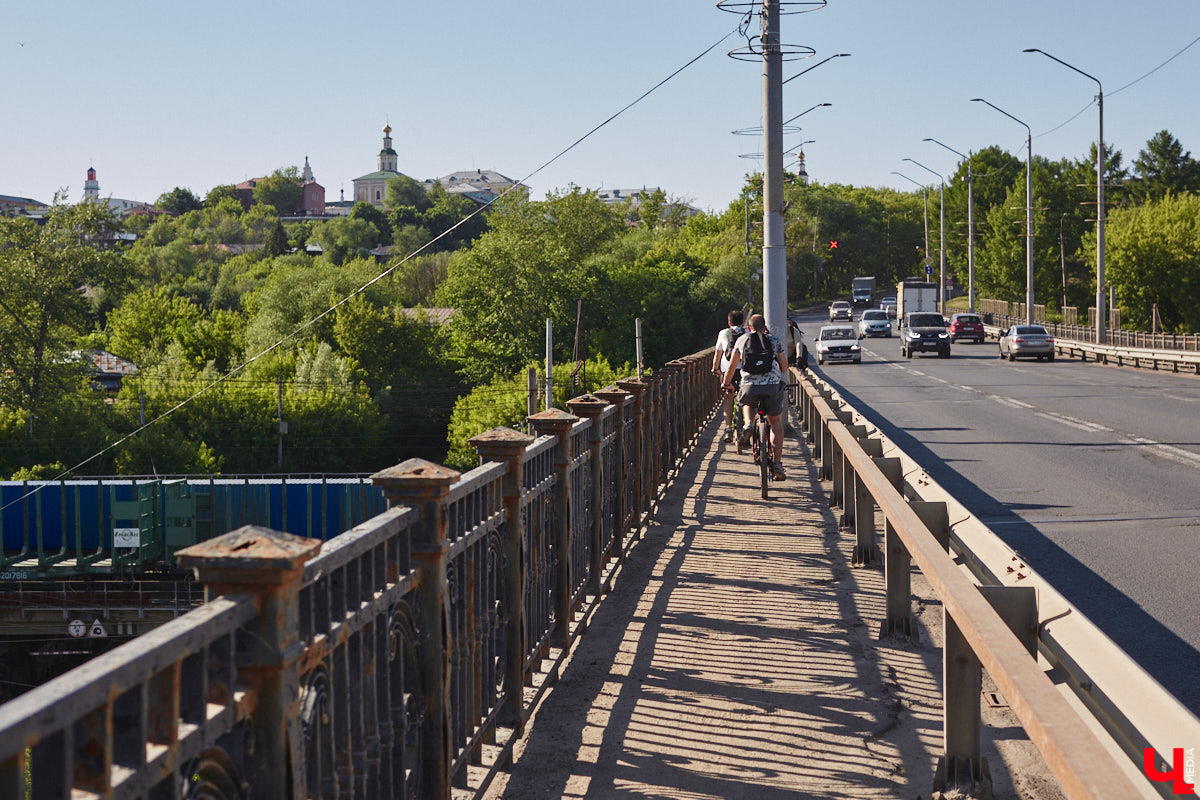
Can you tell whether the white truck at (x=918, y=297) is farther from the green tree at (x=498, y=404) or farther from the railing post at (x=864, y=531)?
the railing post at (x=864, y=531)

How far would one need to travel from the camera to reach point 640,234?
11506 centimetres

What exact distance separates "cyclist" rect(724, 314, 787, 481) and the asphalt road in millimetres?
1913

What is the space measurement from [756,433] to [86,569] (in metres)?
38.8

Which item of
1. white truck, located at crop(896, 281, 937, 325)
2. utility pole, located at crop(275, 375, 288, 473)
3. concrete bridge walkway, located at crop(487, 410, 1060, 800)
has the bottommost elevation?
utility pole, located at crop(275, 375, 288, 473)

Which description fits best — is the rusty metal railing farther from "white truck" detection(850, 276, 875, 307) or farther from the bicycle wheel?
"white truck" detection(850, 276, 875, 307)

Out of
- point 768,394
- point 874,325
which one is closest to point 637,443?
point 768,394

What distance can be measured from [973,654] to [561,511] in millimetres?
2583

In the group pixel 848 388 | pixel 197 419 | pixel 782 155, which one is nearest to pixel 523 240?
pixel 197 419

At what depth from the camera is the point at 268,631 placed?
2.54m

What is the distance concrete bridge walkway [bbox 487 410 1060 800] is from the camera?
4.71m

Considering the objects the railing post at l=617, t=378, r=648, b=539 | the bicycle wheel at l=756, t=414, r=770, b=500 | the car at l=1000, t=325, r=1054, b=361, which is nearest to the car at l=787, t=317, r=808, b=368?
the bicycle wheel at l=756, t=414, r=770, b=500

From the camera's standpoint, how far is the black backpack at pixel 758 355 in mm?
12961

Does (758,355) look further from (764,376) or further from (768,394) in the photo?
(768,394)

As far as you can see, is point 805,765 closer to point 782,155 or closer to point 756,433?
point 756,433
